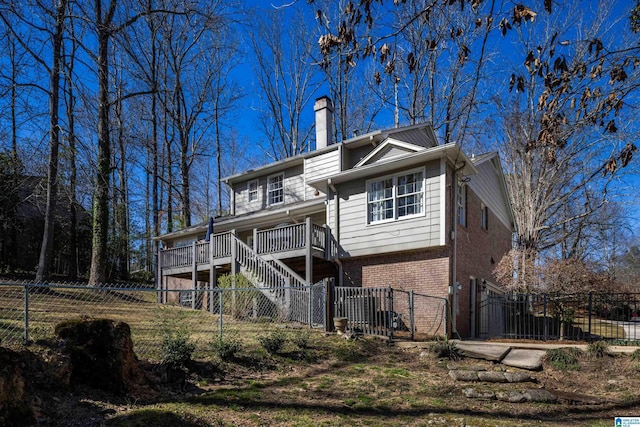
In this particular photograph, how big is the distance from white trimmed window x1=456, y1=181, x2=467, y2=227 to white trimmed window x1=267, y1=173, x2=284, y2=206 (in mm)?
8864

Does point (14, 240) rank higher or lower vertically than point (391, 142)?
lower

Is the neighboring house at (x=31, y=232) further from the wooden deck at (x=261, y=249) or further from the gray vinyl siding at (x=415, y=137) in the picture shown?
the gray vinyl siding at (x=415, y=137)

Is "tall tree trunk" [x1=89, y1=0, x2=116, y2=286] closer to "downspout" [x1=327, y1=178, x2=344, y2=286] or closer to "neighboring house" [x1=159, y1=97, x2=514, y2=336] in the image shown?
"neighboring house" [x1=159, y1=97, x2=514, y2=336]

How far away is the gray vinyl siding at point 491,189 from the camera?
1721 centimetres

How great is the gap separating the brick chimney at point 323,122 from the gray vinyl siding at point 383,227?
16.3 ft

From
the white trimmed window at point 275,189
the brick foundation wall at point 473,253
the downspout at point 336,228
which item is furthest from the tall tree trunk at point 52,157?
the brick foundation wall at point 473,253

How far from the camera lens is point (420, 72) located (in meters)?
27.5

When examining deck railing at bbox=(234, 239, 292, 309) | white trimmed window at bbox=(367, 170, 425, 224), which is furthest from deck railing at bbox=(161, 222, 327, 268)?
white trimmed window at bbox=(367, 170, 425, 224)

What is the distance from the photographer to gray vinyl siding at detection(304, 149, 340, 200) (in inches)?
734

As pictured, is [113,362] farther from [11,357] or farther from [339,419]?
[339,419]

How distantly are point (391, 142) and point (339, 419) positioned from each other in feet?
37.6

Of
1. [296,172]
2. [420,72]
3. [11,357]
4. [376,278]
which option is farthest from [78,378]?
[420,72]

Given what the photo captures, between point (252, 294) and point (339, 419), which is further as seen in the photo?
point (252, 294)

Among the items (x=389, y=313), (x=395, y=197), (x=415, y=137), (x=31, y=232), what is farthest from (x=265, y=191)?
(x=31, y=232)
